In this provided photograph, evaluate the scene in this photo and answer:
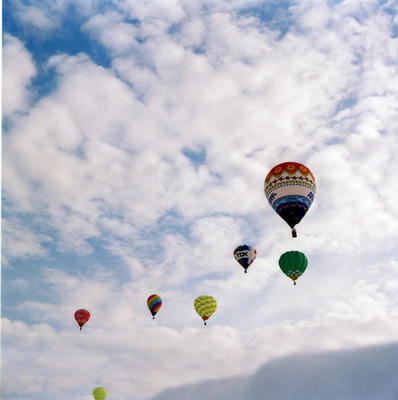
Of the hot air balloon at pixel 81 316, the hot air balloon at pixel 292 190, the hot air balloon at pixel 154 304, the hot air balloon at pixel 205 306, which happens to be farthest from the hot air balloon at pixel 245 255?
the hot air balloon at pixel 81 316

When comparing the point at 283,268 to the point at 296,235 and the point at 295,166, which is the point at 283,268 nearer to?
the point at 296,235

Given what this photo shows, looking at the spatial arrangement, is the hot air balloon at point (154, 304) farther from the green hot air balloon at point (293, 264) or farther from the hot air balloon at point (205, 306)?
the green hot air balloon at point (293, 264)

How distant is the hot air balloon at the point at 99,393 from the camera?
279 feet

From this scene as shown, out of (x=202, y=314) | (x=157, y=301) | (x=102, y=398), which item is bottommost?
(x=102, y=398)

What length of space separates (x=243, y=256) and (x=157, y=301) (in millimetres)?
21284

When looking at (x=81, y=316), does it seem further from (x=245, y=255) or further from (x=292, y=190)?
(x=292, y=190)

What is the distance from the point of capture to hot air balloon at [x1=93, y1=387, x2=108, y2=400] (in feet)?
279

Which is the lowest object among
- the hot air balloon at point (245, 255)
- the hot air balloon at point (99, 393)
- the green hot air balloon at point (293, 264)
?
the hot air balloon at point (99, 393)

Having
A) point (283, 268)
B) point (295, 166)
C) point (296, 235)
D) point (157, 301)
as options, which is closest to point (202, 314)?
point (157, 301)

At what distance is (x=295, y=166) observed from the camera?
48.5 metres

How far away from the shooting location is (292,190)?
4809cm

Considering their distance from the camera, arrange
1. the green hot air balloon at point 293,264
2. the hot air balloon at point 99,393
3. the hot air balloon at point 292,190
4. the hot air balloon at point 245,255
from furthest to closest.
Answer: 1. the hot air balloon at point 99,393
2. the hot air balloon at point 245,255
3. the green hot air balloon at point 293,264
4. the hot air balloon at point 292,190

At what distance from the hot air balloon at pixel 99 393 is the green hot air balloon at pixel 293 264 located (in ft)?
168

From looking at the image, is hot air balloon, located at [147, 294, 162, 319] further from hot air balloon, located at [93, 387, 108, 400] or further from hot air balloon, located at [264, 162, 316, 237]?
hot air balloon, located at [264, 162, 316, 237]
